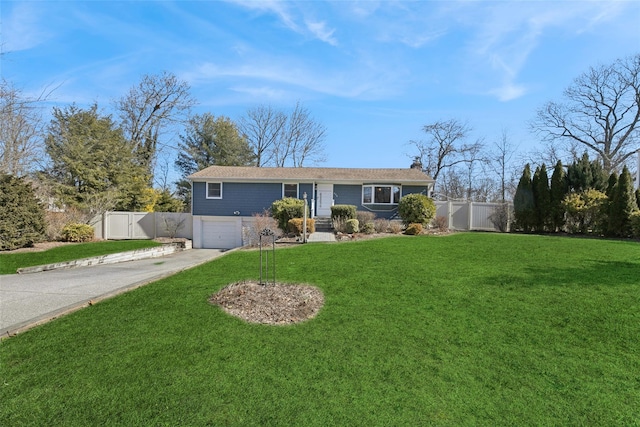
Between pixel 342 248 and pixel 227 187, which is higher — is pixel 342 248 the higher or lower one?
the lower one

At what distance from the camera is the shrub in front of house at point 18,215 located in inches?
487

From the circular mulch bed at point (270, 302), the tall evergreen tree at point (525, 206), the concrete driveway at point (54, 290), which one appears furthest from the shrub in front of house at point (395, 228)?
the concrete driveway at point (54, 290)

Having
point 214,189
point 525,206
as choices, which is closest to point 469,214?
point 525,206

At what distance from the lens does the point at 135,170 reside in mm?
21859

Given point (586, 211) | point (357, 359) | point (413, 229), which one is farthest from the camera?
point (586, 211)

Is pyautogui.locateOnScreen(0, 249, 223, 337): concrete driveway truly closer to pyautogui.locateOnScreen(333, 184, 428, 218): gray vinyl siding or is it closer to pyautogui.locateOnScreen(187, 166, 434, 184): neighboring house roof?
pyautogui.locateOnScreen(187, 166, 434, 184): neighboring house roof

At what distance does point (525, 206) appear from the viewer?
53.2 ft

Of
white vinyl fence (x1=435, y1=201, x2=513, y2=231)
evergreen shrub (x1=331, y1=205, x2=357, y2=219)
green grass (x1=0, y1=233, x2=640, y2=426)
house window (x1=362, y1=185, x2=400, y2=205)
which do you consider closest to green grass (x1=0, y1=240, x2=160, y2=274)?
green grass (x1=0, y1=233, x2=640, y2=426)

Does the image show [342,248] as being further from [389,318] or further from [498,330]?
[498,330]

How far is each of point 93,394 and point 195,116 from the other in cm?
3258

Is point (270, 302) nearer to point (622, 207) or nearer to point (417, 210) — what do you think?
point (417, 210)

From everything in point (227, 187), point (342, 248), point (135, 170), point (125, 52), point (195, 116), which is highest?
point (195, 116)

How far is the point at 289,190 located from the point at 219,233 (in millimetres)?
4932

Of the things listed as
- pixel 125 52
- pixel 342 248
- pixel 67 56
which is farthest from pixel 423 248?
pixel 67 56
